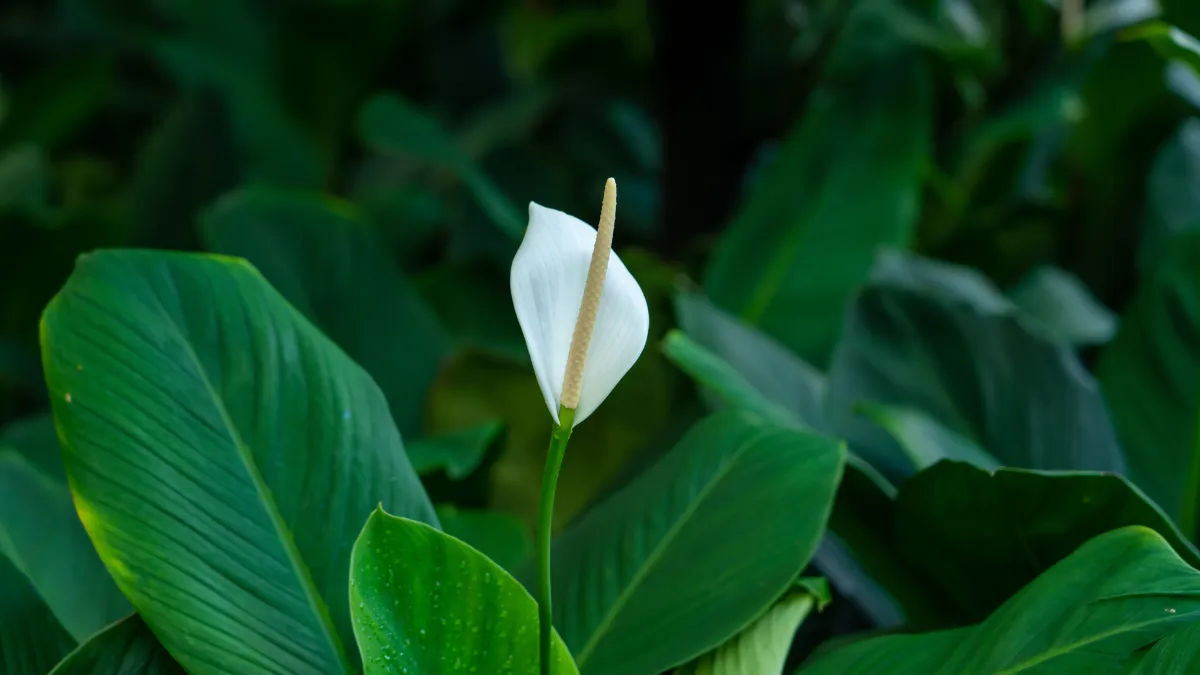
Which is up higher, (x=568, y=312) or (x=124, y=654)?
(x=568, y=312)

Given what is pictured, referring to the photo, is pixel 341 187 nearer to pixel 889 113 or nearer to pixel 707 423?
pixel 889 113

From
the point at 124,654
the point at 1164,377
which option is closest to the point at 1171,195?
the point at 1164,377

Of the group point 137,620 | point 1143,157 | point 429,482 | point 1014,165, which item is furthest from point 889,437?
point 1014,165

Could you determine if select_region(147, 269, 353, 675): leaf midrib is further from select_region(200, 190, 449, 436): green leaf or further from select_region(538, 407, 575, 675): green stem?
select_region(200, 190, 449, 436): green leaf

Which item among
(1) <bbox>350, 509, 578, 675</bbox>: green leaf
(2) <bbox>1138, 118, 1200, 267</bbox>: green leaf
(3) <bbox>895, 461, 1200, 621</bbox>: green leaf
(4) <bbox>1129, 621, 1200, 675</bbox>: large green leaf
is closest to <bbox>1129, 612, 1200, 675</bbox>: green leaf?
(4) <bbox>1129, 621, 1200, 675</bbox>: large green leaf

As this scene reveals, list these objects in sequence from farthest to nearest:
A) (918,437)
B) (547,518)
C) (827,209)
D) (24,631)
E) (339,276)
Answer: (827,209) < (339,276) < (918,437) < (24,631) < (547,518)

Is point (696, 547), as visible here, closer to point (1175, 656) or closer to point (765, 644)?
point (765, 644)
